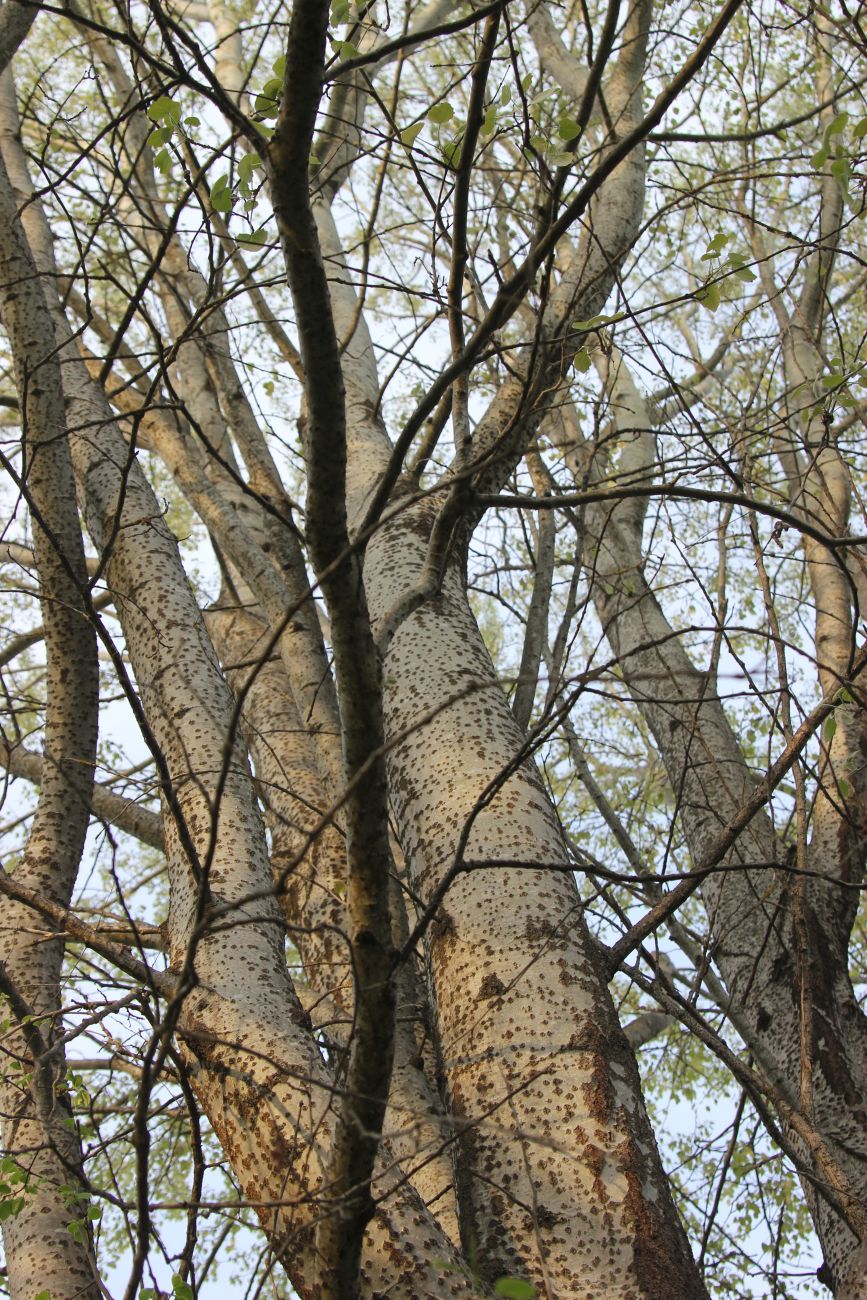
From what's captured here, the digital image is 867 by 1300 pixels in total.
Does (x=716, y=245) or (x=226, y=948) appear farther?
(x=716, y=245)

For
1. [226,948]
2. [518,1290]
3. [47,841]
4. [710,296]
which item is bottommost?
[518,1290]

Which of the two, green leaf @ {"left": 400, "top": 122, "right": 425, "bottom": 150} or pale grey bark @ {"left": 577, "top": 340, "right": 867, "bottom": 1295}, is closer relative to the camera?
Result: green leaf @ {"left": 400, "top": 122, "right": 425, "bottom": 150}

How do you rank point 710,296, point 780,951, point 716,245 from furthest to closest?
point 780,951 → point 716,245 → point 710,296

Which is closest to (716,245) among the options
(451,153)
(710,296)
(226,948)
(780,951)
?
(710,296)

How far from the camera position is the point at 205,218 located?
6.79 feet

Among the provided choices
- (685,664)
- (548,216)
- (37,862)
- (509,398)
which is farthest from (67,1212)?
(685,664)

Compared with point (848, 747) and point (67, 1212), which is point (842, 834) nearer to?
point (848, 747)

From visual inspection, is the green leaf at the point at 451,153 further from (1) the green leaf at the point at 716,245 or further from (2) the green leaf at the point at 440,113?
(1) the green leaf at the point at 716,245

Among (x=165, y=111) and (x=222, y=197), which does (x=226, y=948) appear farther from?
(x=165, y=111)

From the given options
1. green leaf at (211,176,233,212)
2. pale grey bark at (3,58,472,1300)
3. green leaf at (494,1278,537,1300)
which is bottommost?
green leaf at (494,1278,537,1300)

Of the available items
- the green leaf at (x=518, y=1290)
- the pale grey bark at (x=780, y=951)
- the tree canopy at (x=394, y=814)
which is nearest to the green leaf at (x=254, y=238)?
the tree canopy at (x=394, y=814)

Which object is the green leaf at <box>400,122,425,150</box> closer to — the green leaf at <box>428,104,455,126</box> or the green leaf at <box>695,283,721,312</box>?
the green leaf at <box>428,104,455,126</box>

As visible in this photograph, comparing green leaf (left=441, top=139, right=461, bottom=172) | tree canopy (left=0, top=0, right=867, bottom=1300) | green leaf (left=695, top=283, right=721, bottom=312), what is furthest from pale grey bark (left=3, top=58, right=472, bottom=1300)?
green leaf (left=695, top=283, right=721, bottom=312)

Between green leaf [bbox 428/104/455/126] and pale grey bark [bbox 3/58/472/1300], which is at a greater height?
green leaf [bbox 428/104/455/126]
